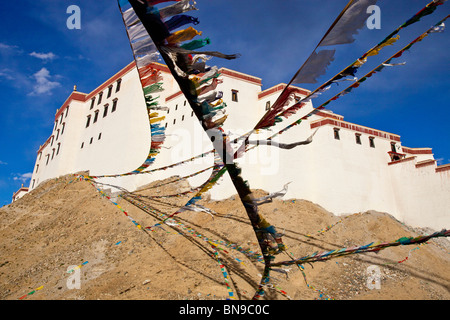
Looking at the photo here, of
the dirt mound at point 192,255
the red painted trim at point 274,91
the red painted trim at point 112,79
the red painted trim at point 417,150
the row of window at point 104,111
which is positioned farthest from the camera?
the row of window at point 104,111

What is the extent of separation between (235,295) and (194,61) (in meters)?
6.51

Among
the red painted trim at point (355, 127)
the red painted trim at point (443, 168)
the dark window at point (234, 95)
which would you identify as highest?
the dark window at point (234, 95)

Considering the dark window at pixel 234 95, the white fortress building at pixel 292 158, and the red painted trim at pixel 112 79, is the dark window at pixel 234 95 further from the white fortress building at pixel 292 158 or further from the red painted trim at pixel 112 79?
the red painted trim at pixel 112 79

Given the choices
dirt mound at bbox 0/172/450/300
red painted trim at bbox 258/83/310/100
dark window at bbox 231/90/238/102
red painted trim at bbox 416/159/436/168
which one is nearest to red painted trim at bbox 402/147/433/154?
red painted trim at bbox 416/159/436/168

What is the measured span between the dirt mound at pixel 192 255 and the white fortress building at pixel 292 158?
41.2 inches

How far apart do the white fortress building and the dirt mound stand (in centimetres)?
105

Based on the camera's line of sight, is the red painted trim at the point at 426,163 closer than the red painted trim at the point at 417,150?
Yes

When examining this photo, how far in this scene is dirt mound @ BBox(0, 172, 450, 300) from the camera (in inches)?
332

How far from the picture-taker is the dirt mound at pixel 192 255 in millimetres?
8438

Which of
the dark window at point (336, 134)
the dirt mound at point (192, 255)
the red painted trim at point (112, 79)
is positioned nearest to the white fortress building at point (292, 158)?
the dark window at point (336, 134)

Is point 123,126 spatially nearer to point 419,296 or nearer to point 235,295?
point 235,295

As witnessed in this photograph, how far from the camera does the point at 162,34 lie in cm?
314

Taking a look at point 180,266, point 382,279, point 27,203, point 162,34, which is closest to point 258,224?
point 162,34

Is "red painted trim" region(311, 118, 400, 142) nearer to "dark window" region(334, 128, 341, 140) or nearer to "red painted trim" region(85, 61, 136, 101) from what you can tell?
"dark window" region(334, 128, 341, 140)
